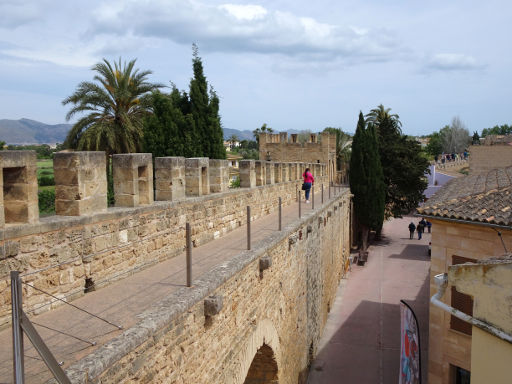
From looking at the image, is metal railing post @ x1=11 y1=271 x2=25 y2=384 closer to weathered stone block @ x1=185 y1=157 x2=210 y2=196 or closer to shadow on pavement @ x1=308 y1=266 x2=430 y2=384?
weathered stone block @ x1=185 y1=157 x2=210 y2=196

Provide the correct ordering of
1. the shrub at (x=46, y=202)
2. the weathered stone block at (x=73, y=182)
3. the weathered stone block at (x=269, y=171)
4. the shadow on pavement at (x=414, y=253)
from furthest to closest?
the shadow on pavement at (x=414, y=253) < the shrub at (x=46, y=202) < the weathered stone block at (x=269, y=171) < the weathered stone block at (x=73, y=182)

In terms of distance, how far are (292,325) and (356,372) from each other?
3.34 meters

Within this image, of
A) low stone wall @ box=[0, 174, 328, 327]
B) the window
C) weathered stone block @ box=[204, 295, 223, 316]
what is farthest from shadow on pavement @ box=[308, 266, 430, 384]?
weathered stone block @ box=[204, 295, 223, 316]

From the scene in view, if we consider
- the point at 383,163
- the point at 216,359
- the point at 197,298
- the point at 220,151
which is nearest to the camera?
the point at 197,298

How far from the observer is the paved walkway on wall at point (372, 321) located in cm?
1111

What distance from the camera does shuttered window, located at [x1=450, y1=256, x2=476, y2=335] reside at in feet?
26.8

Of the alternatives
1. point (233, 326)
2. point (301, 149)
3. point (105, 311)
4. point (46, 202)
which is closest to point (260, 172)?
point (233, 326)

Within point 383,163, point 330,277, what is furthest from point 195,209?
point 383,163

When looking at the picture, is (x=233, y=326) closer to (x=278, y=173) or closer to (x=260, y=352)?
(x=260, y=352)

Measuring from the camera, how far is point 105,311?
3887 millimetres

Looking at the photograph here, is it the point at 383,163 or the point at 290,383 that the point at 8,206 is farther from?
the point at 383,163

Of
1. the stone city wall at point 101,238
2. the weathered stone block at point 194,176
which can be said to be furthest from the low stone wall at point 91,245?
the weathered stone block at point 194,176

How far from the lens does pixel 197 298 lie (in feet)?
14.0

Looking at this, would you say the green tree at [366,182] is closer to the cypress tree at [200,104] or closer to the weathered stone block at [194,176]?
the cypress tree at [200,104]
